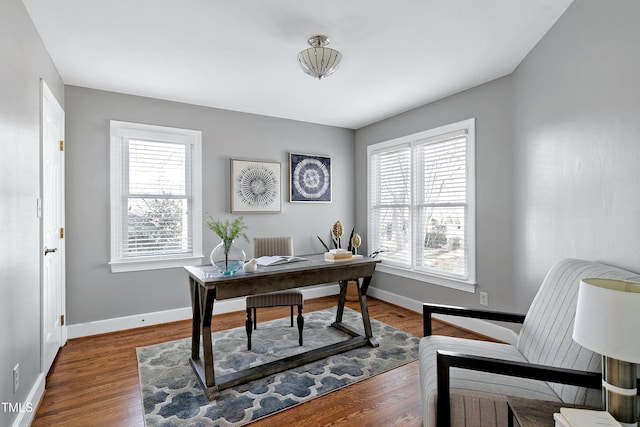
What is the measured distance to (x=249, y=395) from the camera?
219 centimetres

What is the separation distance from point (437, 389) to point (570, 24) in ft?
7.53

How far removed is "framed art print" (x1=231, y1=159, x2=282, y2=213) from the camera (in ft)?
13.1

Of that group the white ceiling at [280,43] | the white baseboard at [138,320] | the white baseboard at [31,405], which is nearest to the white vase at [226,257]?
the white baseboard at [31,405]

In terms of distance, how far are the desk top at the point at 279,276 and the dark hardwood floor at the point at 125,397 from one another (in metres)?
0.80

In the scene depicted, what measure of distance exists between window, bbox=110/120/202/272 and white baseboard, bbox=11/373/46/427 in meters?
1.36

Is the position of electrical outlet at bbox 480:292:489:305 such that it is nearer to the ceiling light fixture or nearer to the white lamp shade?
the white lamp shade

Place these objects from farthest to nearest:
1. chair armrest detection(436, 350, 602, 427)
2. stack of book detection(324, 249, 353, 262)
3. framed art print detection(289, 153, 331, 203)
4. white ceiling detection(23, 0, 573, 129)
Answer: framed art print detection(289, 153, 331, 203) < stack of book detection(324, 249, 353, 262) < white ceiling detection(23, 0, 573, 129) < chair armrest detection(436, 350, 602, 427)

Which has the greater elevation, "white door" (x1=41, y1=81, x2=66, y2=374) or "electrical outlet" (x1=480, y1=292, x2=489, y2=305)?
"white door" (x1=41, y1=81, x2=66, y2=374)

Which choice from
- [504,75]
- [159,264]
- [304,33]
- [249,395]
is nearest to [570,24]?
[504,75]

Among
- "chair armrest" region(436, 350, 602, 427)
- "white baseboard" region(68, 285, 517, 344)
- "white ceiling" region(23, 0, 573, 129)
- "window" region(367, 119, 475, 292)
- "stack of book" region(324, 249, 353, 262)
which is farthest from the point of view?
"window" region(367, 119, 475, 292)

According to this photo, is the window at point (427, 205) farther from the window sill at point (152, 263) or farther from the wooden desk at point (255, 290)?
the window sill at point (152, 263)

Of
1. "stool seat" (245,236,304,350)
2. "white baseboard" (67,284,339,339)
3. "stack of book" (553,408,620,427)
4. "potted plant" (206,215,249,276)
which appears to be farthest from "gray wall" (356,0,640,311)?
"white baseboard" (67,284,339,339)

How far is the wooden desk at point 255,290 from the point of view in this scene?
2209mm

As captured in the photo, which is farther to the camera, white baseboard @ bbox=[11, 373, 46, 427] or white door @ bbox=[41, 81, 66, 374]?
white door @ bbox=[41, 81, 66, 374]
